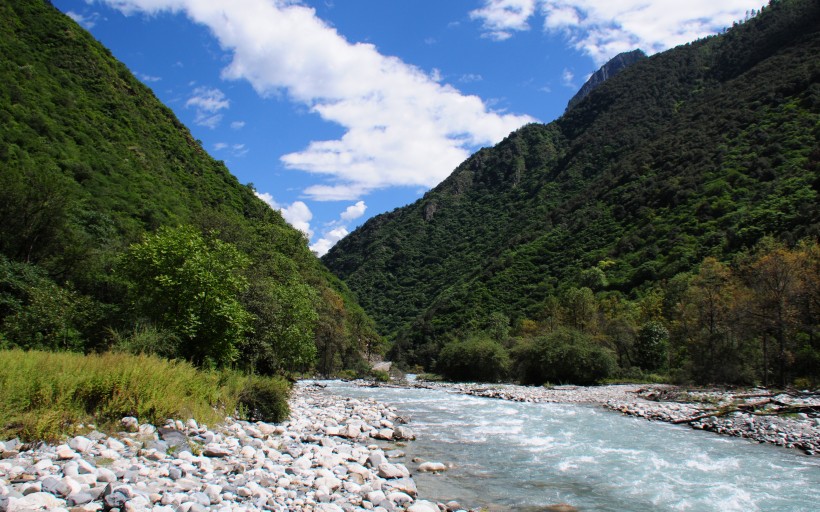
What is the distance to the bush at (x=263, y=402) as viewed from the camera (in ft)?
50.1

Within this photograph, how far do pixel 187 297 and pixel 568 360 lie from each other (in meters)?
36.2

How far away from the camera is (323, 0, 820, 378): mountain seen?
71312 millimetres

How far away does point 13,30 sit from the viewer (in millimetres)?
57344

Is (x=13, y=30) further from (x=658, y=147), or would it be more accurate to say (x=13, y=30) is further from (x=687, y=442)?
(x=658, y=147)

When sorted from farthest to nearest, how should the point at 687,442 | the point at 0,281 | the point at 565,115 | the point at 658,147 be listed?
the point at 565,115, the point at 658,147, the point at 0,281, the point at 687,442

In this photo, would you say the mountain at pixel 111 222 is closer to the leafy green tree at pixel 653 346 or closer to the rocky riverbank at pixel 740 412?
the rocky riverbank at pixel 740 412

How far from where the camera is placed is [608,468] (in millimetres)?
12172

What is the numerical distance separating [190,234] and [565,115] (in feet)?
576

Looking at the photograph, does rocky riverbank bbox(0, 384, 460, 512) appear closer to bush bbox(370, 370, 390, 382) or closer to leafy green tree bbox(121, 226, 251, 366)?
leafy green tree bbox(121, 226, 251, 366)

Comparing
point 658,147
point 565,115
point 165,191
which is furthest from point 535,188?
point 165,191

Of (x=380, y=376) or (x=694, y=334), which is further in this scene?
(x=380, y=376)

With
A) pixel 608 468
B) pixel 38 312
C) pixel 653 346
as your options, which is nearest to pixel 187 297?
pixel 38 312

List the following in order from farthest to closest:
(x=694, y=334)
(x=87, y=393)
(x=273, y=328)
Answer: (x=694, y=334) → (x=273, y=328) → (x=87, y=393)

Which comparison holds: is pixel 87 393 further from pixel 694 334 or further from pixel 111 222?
pixel 694 334
